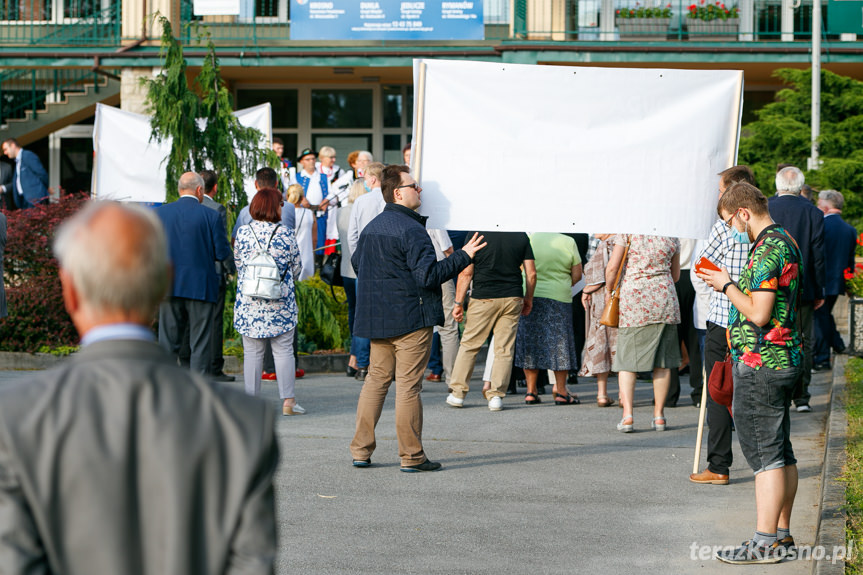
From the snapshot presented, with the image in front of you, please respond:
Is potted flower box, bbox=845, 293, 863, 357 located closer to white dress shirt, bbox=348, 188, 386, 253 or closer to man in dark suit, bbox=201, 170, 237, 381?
white dress shirt, bbox=348, 188, 386, 253

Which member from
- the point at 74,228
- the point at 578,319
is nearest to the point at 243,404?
the point at 74,228

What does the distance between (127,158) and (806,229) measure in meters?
8.17

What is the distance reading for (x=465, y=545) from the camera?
20.1 ft

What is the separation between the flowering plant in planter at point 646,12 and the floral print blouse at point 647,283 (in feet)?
50.2

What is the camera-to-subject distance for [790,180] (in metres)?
9.82

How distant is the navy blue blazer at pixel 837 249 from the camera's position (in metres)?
12.8

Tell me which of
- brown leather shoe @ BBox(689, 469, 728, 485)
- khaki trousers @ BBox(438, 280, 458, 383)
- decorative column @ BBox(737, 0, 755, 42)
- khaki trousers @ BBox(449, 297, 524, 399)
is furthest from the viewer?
decorative column @ BBox(737, 0, 755, 42)

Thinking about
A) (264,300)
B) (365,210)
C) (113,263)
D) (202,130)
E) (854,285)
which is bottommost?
(854,285)

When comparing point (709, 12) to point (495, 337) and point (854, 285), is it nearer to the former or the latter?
point (854, 285)

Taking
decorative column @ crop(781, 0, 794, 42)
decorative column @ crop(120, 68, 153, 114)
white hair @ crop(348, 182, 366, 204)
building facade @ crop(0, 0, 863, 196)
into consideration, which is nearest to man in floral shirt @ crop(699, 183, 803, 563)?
white hair @ crop(348, 182, 366, 204)

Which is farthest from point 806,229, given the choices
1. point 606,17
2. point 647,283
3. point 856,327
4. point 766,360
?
point 606,17

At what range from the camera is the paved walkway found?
5914 mm

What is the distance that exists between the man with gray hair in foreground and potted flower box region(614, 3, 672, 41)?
22.2 metres

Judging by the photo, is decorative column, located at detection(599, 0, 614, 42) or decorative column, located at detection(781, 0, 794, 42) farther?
decorative column, located at detection(599, 0, 614, 42)
